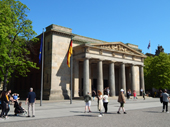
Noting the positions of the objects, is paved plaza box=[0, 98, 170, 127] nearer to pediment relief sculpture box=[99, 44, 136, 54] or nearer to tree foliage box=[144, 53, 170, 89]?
pediment relief sculpture box=[99, 44, 136, 54]

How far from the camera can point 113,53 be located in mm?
38688

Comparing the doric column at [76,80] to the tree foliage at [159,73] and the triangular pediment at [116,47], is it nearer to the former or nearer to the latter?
the triangular pediment at [116,47]

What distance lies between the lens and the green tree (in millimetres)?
24250

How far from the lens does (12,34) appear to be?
1008 inches

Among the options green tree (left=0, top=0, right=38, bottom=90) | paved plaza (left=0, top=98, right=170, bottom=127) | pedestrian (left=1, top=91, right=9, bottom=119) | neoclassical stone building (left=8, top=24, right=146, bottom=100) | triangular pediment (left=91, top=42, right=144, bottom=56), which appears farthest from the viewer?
triangular pediment (left=91, top=42, right=144, bottom=56)

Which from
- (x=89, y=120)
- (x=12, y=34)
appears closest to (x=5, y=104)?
(x=89, y=120)

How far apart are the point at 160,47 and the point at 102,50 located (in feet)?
203

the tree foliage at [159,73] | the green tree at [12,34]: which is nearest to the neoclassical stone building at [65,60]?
the green tree at [12,34]

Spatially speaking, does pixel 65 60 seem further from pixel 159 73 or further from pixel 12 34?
pixel 159 73

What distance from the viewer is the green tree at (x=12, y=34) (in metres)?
24.2

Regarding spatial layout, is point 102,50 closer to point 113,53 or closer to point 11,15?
point 113,53

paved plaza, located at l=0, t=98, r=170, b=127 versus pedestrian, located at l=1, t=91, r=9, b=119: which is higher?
pedestrian, located at l=1, t=91, r=9, b=119

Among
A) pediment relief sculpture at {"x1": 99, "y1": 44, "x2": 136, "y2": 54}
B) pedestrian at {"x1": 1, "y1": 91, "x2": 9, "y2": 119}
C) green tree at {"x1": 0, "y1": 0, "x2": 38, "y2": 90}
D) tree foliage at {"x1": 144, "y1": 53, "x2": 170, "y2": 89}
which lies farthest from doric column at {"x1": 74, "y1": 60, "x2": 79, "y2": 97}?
tree foliage at {"x1": 144, "y1": 53, "x2": 170, "y2": 89}

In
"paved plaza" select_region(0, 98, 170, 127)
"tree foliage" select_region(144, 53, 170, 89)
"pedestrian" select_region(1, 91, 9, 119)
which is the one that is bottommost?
"paved plaza" select_region(0, 98, 170, 127)
